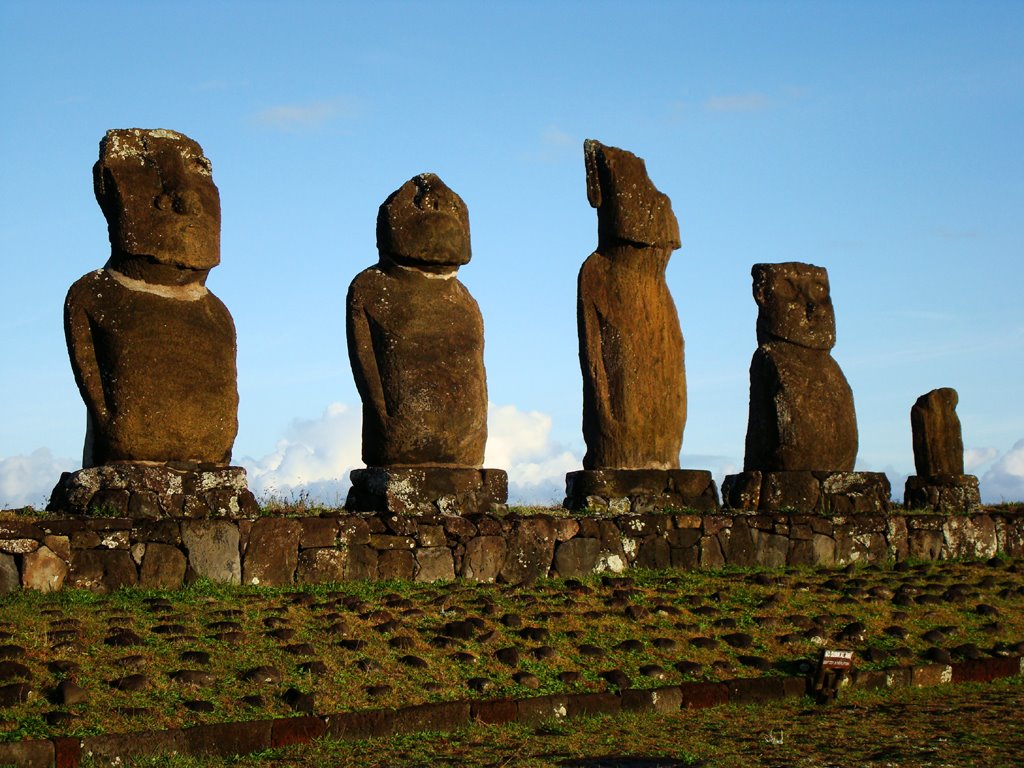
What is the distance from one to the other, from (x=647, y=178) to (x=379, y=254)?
298 cm

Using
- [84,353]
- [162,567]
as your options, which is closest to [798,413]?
[162,567]

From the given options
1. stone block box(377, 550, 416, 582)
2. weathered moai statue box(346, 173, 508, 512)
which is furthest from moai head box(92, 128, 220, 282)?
stone block box(377, 550, 416, 582)

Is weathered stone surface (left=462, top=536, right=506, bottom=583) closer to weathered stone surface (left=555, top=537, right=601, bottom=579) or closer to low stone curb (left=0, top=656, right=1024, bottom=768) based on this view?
weathered stone surface (left=555, top=537, right=601, bottom=579)

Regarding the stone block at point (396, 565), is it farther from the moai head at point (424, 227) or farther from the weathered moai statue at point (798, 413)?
the weathered moai statue at point (798, 413)

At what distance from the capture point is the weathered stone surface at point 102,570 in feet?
34.3

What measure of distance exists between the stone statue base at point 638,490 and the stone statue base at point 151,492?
3.29 meters

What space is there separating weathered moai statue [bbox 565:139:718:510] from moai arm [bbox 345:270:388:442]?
7.26 ft

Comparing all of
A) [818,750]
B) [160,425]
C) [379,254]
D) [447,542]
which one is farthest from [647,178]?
[818,750]

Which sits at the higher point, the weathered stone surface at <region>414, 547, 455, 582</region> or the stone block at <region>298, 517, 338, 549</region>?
the stone block at <region>298, 517, 338, 549</region>

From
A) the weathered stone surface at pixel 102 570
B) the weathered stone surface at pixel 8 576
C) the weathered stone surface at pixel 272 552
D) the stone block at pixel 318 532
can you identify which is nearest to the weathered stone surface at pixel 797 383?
the stone block at pixel 318 532

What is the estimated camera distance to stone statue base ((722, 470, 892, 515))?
49.1ft

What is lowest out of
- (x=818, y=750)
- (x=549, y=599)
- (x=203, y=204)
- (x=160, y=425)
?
(x=818, y=750)

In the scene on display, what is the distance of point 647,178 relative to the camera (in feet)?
47.6

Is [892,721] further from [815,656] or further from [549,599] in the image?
[549,599]
